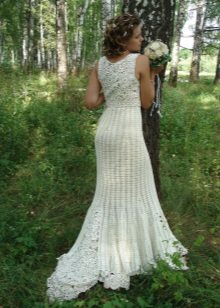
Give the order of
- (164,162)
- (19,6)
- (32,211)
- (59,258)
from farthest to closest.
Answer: (19,6), (164,162), (32,211), (59,258)

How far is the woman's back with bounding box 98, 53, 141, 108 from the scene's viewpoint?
3.60 m

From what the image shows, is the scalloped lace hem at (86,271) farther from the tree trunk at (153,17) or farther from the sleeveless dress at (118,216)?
the tree trunk at (153,17)

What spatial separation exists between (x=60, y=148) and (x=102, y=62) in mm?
3128

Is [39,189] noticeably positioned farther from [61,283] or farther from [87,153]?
[61,283]

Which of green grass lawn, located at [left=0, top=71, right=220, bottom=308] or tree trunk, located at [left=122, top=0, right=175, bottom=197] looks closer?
green grass lawn, located at [left=0, top=71, right=220, bottom=308]

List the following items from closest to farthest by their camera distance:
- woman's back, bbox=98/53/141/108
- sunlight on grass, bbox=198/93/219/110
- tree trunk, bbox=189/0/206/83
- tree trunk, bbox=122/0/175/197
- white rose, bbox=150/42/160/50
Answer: woman's back, bbox=98/53/141/108 < white rose, bbox=150/42/160/50 < tree trunk, bbox=122/0/175/197 < sunlight on grass, bbox=198/93/219/110 < tree trunk, bbox=189/0/206/83

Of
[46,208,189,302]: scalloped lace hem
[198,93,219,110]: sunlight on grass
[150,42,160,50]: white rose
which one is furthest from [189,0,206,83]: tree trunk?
[46,208,189,302]: scalloped lace hem

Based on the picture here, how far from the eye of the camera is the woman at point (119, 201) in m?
3.68

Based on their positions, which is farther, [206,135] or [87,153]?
[206,135]

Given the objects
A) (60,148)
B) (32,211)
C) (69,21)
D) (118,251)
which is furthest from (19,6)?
(118,251)

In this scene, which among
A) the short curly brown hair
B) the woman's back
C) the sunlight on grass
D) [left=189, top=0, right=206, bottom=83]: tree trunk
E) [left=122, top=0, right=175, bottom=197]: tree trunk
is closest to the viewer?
the short curly brown hair

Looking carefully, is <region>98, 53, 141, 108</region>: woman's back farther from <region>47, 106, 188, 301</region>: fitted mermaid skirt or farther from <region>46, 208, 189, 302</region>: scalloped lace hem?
<region>46, 208, 189, 302</region>: scalloped lace hem

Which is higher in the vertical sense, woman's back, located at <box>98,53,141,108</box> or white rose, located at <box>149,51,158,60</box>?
white rose, located at <box>149,51,158,60</box>

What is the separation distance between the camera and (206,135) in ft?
23.5
